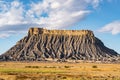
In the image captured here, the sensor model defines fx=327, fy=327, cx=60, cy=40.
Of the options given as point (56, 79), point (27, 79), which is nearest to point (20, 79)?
point (27, 79)

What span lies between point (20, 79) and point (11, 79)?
1497mm

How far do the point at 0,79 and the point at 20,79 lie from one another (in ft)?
10.9

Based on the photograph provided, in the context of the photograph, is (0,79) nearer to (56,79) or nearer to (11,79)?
(11,79)

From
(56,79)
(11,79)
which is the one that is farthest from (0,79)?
(56,79)

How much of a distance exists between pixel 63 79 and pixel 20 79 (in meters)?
7.23

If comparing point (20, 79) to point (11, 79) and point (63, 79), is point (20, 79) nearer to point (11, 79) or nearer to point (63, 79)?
point (11, 79)

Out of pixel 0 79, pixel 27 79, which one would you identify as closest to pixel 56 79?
pixel 27 79

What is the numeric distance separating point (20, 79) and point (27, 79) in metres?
1.17

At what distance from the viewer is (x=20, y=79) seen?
54812 mm

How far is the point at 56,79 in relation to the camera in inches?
2185

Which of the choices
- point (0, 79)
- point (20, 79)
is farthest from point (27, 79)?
point (0, 79)

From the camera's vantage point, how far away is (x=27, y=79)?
54938 millimetres

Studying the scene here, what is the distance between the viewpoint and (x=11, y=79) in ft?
180

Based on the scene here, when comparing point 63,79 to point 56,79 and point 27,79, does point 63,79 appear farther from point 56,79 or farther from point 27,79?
point 27,79
